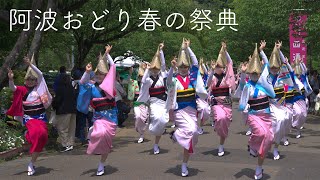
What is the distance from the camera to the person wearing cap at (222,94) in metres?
9.93

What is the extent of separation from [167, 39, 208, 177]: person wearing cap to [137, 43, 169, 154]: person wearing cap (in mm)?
1652

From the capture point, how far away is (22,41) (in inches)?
418

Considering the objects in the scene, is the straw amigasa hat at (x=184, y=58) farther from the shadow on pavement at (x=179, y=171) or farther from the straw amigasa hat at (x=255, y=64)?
the shadow on pavement at (x=179, y=171)

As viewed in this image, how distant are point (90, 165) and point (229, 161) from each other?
279cm

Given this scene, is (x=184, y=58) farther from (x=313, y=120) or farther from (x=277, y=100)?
(x=313, y=120)

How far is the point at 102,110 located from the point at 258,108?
2732mm

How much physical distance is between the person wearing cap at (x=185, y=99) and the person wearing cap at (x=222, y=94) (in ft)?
5.56

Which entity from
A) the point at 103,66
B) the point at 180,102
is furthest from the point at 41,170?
the point at 180,102

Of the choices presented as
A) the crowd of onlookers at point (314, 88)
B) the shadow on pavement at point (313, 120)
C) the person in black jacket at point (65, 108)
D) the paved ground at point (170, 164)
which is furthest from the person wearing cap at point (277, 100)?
the crowd of onlookers at point (314, 88)

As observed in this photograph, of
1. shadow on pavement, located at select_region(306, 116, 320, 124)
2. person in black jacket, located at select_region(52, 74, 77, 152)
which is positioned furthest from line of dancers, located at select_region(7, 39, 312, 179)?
shadow on pavement, located at select_region(306, 116, 320, 124)

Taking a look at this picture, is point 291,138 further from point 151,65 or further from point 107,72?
point 107,72

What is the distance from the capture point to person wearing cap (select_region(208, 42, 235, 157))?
391 inches

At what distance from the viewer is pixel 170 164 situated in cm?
888

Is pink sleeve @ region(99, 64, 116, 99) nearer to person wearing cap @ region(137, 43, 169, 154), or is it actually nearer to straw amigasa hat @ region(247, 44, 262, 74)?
person wearing cap @ region(137, 43, 169, 154)
